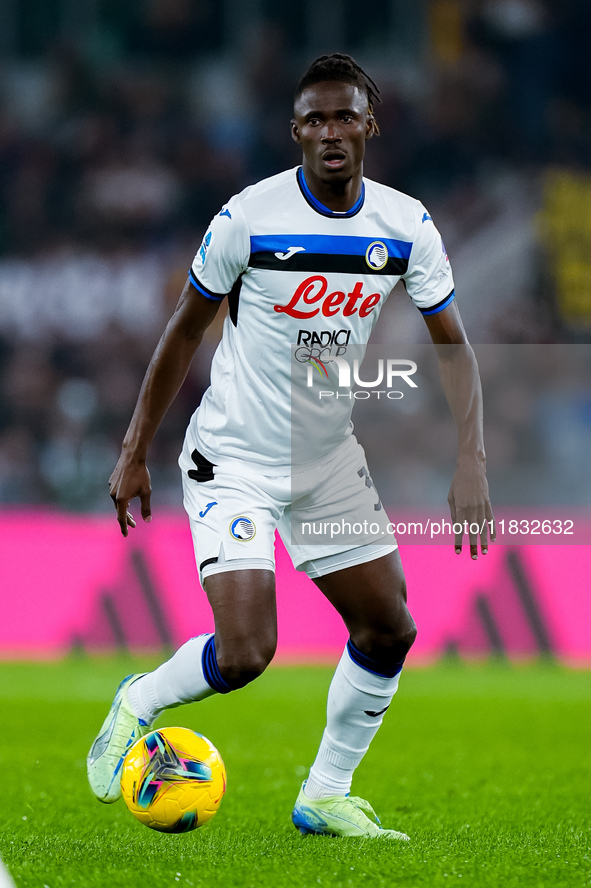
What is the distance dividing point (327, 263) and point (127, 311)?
9.98m

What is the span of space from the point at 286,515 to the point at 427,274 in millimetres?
967

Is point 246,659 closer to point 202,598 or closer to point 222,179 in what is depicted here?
point 202,598

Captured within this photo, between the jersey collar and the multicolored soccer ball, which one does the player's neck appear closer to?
the jersey collar

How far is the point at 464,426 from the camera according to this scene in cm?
402

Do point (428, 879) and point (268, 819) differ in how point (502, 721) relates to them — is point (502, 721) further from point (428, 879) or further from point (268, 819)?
point (428, 879)

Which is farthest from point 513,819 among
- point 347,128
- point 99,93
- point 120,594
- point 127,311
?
point 99,93

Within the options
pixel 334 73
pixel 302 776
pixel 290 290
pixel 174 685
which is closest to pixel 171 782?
pixel 174 685

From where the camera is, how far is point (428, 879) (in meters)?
3.34

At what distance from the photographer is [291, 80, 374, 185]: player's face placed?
3.77m

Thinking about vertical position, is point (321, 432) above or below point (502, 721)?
above

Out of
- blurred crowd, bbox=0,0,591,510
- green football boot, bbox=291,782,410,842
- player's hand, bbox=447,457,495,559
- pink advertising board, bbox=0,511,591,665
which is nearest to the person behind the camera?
player's hand, bbox=447,457,495,559

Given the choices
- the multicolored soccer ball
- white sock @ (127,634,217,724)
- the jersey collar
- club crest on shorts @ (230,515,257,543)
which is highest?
the jersey collar

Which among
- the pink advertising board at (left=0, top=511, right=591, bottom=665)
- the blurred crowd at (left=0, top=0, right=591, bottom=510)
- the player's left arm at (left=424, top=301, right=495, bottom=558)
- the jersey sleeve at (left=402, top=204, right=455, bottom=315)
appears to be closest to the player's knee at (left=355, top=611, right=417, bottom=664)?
the player's left arm at (left=424, top=301, right=495, bottom=558)

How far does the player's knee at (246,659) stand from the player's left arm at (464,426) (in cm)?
72
